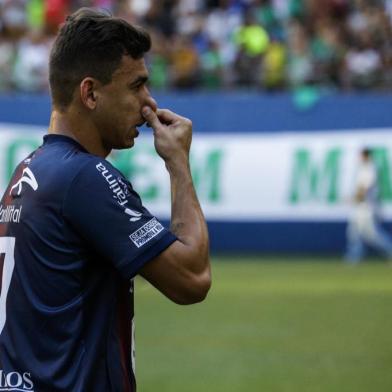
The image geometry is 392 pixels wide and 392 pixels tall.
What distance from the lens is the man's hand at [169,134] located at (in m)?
4.09

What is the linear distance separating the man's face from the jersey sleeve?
0.64 feet

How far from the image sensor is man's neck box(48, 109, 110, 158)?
3971mm

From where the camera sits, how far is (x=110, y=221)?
12.4 feet

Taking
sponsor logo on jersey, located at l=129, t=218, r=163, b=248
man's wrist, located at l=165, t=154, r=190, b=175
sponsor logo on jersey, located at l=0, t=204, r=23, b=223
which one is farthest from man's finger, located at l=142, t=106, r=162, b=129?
sponsor logo on jersey, located at l=0, t=204, r=23, b=223

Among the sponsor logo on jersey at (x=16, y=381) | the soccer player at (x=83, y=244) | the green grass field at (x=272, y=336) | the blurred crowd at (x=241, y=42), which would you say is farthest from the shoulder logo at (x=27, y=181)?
the blurred crowd at (x=241, y=42)

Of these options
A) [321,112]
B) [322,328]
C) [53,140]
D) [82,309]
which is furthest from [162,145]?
A: [321,112]

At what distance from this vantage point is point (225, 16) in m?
24.0

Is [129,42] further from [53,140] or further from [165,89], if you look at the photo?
[165,89]

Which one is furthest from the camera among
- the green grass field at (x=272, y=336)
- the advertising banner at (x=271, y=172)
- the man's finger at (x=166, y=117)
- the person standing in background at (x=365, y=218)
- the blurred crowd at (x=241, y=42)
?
the blurred crowd at (x=241, y=42)

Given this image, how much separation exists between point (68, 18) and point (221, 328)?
9.59 metres

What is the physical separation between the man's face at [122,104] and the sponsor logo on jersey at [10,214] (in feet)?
1.23

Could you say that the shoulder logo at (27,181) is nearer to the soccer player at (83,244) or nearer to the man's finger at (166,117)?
the soccer player at (83,244)

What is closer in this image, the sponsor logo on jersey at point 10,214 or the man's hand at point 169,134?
the sponsor logo on jersey at point 10,214

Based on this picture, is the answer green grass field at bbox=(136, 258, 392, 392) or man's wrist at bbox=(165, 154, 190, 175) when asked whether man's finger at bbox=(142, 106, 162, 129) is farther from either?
green grass field at bbox=(136, 258, 392, 392)
